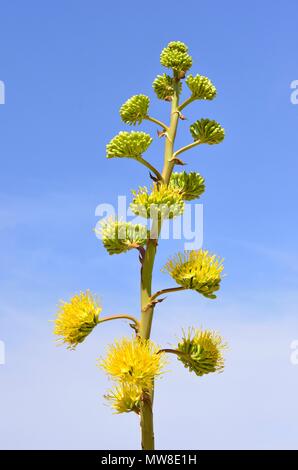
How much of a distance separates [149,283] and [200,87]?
7.31 ft

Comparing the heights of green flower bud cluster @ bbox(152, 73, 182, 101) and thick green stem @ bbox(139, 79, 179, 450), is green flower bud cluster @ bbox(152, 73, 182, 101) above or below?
above

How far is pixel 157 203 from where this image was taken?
18.7 ft

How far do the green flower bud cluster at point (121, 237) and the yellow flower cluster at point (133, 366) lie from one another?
961mm

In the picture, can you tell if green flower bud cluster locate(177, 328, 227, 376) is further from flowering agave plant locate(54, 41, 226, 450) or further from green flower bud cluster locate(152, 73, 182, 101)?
green flower bud cluster locate(152, 73, 182, 101)

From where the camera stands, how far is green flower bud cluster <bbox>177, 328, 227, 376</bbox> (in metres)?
5.86

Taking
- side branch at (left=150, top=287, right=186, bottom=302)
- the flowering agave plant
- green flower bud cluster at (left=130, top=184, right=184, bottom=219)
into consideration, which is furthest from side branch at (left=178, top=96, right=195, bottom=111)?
side branch at (left=150, top=287, right=186, bottom=302)

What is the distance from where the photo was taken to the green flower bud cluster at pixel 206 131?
6523 millimetres

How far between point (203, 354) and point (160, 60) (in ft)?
10.5

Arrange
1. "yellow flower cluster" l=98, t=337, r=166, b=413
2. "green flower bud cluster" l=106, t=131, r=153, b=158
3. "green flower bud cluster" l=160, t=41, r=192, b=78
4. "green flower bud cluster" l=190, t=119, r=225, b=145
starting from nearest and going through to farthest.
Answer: "yellow flower cluster" l=98, t=337, r=166, b=413
"green flower bud cluster" l=106, t=131, r=153, b=158
"green flower bud cluster" l=190, t=119, r=225, b=145
"green flower bud cluster" l=160, t=41, r=192, b=78

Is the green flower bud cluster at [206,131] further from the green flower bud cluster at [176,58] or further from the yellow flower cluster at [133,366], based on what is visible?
the yellow flower cluster at [133,366]

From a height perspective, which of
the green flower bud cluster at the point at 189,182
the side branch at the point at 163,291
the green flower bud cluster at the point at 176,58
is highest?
the green flower bud cluster at the point at 176,58

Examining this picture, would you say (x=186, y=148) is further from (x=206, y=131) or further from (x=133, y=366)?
(x=133, y=366)

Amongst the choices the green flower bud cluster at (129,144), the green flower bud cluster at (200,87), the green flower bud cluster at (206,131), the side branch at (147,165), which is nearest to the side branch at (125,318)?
the side branch at (147,165)

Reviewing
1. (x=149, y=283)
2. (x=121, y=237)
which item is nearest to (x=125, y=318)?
(x=149, y=283)
